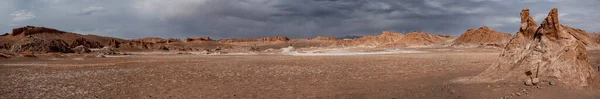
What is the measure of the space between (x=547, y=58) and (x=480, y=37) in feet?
176

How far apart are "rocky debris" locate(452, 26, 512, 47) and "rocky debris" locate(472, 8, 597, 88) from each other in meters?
47.5

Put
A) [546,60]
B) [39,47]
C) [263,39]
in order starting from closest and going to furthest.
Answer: [546,60]
[39,47]
[263,39]

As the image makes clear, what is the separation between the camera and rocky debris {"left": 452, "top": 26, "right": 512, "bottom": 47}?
57.7 metres

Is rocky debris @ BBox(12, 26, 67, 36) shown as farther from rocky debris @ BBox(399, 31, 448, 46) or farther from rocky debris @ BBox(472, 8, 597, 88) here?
rocky debris @ BBox(472, 8, 597, 88)

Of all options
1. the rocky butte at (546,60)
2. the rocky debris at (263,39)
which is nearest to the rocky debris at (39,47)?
the rocky butte at (546,60)

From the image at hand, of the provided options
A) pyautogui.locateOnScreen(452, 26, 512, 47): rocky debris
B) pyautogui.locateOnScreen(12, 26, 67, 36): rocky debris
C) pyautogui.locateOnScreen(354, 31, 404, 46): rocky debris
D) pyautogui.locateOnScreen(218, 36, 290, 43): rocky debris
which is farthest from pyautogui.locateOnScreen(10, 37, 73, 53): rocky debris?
pyautogui.locateOnScreen(218, 36, 290, 43): rocky debris

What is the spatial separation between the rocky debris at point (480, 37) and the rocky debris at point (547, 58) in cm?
4752

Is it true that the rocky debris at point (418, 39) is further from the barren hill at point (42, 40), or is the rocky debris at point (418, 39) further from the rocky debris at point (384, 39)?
the barren hill at point (42, 40)

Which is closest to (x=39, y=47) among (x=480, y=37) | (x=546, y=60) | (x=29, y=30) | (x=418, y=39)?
(x=29, y=30)

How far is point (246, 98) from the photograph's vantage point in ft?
33.9

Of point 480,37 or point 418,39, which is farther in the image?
point 418,39

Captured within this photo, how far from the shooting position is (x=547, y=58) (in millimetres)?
10336

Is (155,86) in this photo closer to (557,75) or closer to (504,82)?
(504,82)

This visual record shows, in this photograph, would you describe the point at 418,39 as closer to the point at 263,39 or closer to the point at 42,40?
the point at 42,40
